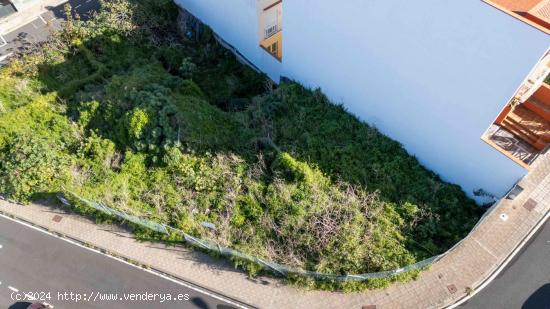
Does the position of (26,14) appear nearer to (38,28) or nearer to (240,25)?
(38,28)

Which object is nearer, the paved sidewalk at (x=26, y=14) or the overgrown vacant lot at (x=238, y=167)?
the overgrown vacant lot at (x=238, y=167)

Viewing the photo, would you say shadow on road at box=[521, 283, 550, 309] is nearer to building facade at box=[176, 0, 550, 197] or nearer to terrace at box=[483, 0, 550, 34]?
building facade at box=[176, 0, 550, 197]

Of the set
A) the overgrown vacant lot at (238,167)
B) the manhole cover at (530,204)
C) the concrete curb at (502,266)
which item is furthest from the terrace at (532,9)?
the concrete curb at (502,266)

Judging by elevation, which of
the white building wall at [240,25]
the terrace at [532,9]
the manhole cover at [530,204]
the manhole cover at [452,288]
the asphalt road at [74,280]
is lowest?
the asphalt road at [74,280]

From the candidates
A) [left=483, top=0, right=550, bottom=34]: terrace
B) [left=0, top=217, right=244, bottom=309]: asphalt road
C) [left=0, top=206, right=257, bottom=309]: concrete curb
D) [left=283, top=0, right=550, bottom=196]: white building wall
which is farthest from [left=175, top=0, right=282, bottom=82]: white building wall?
[left=0, top=217, right=244, bottom=309]: asphalt road

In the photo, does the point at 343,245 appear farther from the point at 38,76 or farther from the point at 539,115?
the point at 38,76

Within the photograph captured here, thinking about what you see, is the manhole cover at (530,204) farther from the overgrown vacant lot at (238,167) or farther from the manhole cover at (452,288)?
the manhole cover at (452,288)
